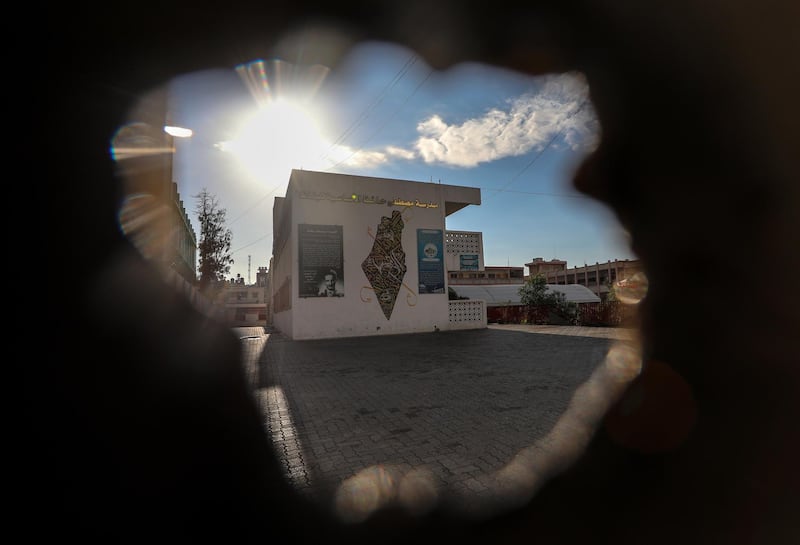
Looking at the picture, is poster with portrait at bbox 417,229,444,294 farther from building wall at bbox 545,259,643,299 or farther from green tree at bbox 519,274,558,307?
building wall at bbox 545,259,643,299

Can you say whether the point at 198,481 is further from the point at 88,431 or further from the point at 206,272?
the point at 206,272

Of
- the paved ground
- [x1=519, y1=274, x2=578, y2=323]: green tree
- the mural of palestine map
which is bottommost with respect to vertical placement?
the paved ground

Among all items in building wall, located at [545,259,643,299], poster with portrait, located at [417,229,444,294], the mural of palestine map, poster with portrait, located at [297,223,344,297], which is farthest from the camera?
building wall, located at [545,259,643,299]

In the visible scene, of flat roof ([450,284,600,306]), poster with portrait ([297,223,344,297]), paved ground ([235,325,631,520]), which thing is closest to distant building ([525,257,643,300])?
flat roof ([450,284,600,306])

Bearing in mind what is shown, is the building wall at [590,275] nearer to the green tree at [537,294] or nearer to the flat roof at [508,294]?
the flat roof at [508,294]

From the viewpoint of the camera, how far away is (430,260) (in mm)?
17344

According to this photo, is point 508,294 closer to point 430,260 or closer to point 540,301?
point 540,301

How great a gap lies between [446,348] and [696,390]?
957 cm

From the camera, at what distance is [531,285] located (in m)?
19.6

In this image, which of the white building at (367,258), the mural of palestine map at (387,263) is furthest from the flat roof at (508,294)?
the mural of palestine map at (387,263)

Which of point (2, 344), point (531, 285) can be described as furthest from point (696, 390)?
point (531, 285)

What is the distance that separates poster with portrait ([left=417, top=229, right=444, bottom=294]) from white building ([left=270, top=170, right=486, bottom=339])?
0.15 ft

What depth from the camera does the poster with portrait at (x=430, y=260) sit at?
17.1m

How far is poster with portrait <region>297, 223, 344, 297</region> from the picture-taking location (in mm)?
14922
